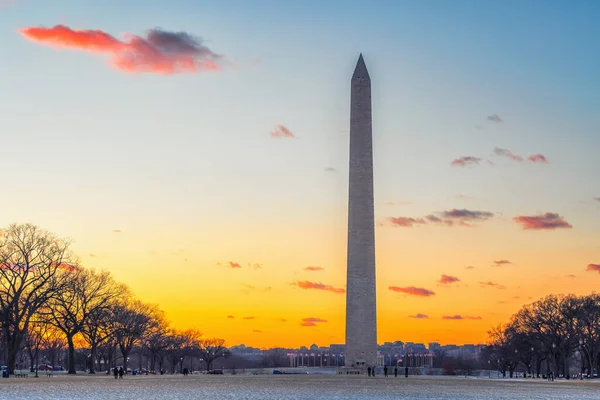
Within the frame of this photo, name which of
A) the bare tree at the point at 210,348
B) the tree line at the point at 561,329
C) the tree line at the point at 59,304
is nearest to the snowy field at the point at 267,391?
the tree line at the point at 59,304

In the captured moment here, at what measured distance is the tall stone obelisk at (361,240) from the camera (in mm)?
67000

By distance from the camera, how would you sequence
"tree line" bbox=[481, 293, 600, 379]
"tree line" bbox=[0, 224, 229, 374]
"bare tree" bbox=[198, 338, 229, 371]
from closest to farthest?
"tree line" bbox=[0, 224, 229, 374] < "tree line" bbox=[481, 293, 600, 379] < "bare tree" bbox=[198, 338, 229, 371]

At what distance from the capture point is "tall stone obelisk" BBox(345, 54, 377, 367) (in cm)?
6700

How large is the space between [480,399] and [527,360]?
7117 cm

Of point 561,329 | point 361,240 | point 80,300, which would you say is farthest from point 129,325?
point 561,329

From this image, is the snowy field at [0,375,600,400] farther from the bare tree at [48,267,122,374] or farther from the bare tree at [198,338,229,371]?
the bare tree at [198,338,229,371]

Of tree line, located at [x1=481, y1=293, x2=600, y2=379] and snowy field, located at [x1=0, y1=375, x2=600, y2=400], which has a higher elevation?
tree line, located at [x1=481, y1=293, x2=600, y2=379]

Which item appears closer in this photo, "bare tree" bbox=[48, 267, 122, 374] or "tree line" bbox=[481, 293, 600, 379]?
"bare tree" bbox=[48, 267, 122, 374]

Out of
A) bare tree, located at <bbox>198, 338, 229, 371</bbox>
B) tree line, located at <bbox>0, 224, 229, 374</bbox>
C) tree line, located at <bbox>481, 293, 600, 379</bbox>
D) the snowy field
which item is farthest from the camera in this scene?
bare tree, located at <bbox>198, 338, 229, 371</bbox>

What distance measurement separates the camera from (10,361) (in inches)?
2397

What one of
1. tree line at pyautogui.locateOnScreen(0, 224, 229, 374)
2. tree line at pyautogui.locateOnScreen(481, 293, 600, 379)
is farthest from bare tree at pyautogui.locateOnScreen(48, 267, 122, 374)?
tree line at pyautogui.locateOnScreen(481, 293, 600, 379)

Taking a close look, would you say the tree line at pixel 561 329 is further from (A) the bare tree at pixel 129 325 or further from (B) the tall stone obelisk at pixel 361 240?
(A) the bare tree at pixel 129 325

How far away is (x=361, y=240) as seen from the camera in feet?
220

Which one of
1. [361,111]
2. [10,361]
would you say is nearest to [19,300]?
[10,361]
